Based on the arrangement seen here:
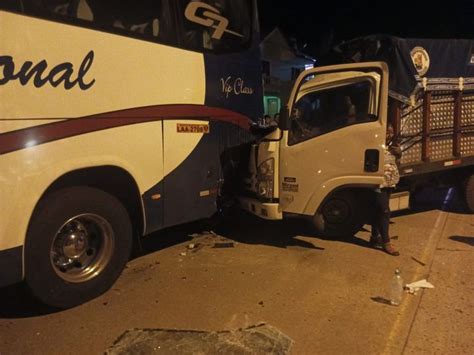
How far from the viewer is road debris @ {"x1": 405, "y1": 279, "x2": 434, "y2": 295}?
515cm

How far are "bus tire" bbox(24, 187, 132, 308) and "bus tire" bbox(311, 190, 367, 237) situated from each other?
9.19ft

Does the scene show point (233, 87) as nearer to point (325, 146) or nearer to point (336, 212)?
point (325, 146)

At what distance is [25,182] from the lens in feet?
13.6

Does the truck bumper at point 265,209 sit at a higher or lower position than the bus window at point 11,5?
lower

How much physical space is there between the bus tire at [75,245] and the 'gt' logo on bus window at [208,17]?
2339 millimetres

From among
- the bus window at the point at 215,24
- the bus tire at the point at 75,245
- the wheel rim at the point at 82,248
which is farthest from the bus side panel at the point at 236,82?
→ the wheel rim at the point at 82,248

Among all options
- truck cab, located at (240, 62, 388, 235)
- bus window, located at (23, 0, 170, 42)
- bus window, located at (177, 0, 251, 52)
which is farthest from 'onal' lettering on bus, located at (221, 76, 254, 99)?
bus window, located at (23, 0, 170, 42)

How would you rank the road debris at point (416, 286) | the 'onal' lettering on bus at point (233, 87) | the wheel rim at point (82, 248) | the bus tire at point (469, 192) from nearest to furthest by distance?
the wheel rim at point (82, 248), the road debris at point (416, 286), the 'onal' lettering on bus at point (233, 87), the bus tire at point (469, 192)

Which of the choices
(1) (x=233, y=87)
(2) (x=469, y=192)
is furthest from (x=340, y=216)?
(2) (x=469, y=192)

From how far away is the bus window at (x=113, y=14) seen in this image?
4.32 metres

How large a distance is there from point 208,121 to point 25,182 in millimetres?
2550

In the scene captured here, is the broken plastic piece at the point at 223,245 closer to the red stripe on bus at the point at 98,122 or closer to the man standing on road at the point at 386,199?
the red stripe on bus at the point at 98,122

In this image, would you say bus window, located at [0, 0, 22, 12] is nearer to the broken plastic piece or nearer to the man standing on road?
the broken plastic piece

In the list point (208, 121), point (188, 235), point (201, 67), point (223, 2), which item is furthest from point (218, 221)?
point (223, 2)
